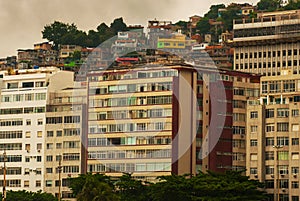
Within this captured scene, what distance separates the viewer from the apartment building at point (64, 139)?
16000 centimetres

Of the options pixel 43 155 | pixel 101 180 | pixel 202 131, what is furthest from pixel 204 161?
pixel 43 155

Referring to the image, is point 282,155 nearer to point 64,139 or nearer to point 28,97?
point 64,139

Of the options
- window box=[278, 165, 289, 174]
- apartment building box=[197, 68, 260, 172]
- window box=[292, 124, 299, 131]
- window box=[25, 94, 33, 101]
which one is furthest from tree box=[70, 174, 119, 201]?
window box=[25, 94, 33, 101]

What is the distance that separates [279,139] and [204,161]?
11.8 meters

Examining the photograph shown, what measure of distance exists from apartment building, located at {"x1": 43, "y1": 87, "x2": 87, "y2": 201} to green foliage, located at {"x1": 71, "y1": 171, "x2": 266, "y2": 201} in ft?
69.6

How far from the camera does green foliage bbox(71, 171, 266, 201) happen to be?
130 meters

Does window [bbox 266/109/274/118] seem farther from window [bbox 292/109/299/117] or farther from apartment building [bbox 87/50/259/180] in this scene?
apartment building [bbox 87/50/259/180]

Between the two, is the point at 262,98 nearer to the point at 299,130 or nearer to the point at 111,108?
the point at 299,130

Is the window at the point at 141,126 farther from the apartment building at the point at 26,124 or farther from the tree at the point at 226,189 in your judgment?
the apartment building at the point at 26,124

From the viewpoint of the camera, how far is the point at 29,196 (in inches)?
6088

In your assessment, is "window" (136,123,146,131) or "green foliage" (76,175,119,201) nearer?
"green foliage" (76,175,119,201)

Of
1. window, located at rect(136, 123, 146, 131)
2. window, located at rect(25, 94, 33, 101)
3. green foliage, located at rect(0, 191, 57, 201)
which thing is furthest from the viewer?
window, located at rect(25, 94, 33, 101)

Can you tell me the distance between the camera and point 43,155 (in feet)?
543

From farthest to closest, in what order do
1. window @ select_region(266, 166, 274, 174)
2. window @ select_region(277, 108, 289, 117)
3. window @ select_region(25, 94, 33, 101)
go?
window @ select_region(25, 94, 33, 101) < window @ select_region(266, 166, 274, 174) < window @ select_region(277, 108, 289, 117)
